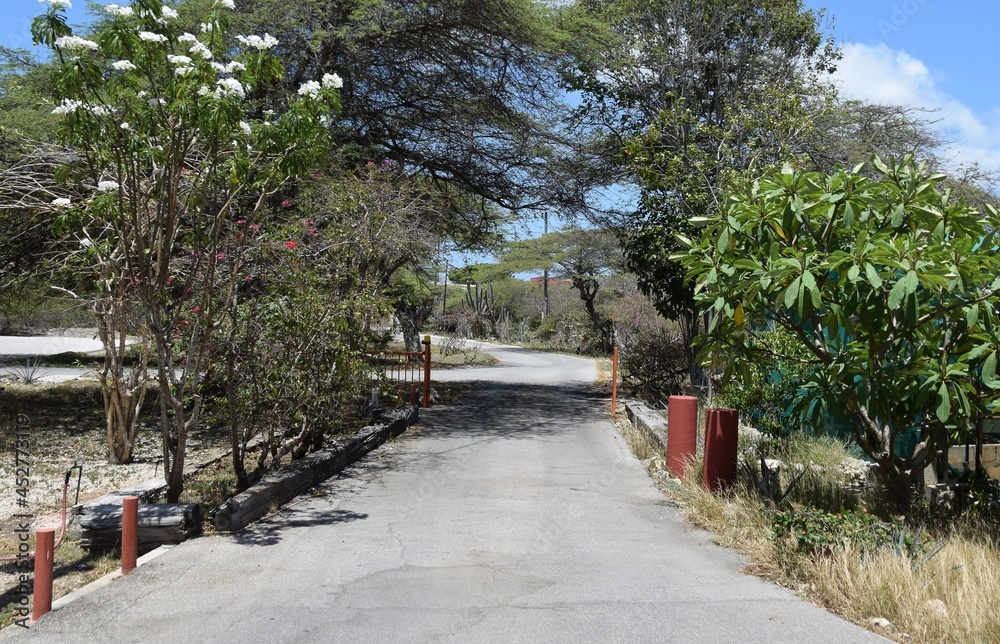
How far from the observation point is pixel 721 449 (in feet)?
27.9

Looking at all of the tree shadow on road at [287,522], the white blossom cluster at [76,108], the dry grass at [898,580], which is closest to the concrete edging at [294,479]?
the tree shadow on road at [287,522]

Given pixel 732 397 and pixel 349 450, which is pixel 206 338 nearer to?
pixel 349 450

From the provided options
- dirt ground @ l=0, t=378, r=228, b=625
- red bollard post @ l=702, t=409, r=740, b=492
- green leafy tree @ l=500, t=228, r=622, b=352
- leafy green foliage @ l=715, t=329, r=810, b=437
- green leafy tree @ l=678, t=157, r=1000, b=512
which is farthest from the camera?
green leafy tree @ l=500, t=228, r=622, b=352

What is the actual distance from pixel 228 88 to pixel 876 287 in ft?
16.4

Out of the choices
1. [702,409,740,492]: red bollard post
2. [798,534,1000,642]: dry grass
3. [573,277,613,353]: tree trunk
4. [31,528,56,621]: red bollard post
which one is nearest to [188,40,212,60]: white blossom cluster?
[31,528,56,621]: red bollard post

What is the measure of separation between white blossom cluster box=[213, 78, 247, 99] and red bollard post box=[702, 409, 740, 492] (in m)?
5.38

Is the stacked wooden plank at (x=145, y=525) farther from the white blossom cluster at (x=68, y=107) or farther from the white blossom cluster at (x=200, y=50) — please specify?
the white blossom cluster at (x=200, y=50)

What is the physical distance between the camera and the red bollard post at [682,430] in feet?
32.2

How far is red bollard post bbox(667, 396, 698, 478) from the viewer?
983 centimetres

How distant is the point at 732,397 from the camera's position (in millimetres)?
11727

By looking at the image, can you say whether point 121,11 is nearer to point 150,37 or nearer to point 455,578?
point 150,37

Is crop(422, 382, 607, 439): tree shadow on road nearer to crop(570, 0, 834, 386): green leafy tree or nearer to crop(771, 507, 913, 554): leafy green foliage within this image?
crop(570, 0, 834, 386): green leafy tree

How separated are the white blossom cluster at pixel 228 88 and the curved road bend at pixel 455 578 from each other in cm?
363

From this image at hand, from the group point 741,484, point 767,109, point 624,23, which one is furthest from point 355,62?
point 741,484
